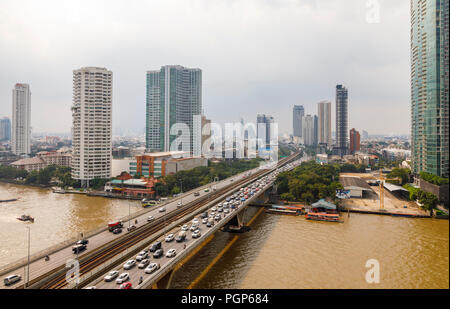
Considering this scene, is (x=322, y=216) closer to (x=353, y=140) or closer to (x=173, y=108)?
(x=173, y=108)

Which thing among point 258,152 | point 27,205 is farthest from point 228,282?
point 258,152

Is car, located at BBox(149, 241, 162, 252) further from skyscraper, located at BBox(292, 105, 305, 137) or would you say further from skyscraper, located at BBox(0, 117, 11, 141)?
skyscraper, located at BBox(0, 117, 11, 141)

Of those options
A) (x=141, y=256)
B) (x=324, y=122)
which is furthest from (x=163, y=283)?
(x=324, y=122)

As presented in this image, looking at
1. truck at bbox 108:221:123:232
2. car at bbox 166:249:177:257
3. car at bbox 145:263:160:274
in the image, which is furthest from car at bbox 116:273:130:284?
truck at bbox 108:221:123:232

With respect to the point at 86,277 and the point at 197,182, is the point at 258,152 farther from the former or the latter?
the point at 86,277

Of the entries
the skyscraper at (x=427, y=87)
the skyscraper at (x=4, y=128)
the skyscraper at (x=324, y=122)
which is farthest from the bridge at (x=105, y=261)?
the skyscraper at (x=4, y=128)

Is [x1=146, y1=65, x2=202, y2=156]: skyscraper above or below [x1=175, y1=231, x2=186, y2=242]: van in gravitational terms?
above

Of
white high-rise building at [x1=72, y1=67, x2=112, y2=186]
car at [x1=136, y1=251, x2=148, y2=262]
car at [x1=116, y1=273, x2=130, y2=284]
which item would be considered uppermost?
white high-rise building at [x1=72, y1=67, x2=112, y2=186]
